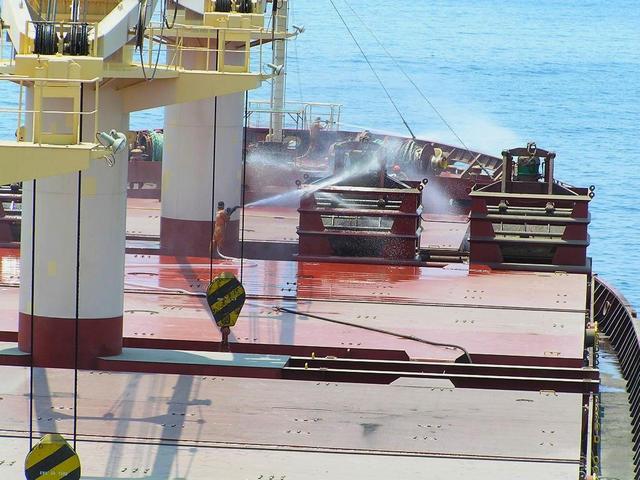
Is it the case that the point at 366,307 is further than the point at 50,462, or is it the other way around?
the point at 366,307

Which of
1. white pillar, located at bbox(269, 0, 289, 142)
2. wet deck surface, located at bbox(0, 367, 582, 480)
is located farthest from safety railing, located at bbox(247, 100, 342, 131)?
wet deck surface, located at bbox(0, 367, 582, 480)

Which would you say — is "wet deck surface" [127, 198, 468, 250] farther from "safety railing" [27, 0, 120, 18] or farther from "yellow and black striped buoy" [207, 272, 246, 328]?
"safety railing" [27, 0, 120, 18]

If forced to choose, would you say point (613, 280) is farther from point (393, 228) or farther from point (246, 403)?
point (246, 403)

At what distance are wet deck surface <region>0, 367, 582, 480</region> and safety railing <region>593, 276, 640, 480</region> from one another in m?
2.59

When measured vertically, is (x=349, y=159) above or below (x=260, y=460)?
above

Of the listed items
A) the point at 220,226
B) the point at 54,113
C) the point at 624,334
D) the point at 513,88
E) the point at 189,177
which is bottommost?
the point at 624,334

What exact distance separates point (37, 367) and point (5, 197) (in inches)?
350

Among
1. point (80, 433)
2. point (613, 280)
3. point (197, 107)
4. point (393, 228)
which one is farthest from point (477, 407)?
point (613, 280)

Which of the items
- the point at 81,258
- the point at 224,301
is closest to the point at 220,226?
the point at 224,301

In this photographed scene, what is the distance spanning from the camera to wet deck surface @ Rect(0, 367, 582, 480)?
10328mm

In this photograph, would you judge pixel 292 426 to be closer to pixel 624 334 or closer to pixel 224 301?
pixel 224 301

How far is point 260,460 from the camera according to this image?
10.4 metres

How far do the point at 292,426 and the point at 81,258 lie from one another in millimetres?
3621

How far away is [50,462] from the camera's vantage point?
31.0ft
